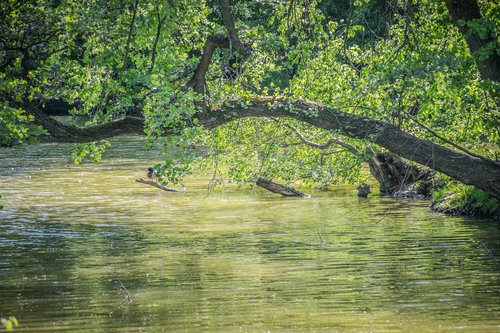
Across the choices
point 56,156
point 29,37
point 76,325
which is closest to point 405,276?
point 76,325

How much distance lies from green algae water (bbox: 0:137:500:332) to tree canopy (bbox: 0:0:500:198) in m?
1.78

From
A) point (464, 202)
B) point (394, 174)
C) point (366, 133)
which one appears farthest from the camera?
point (394, 174)

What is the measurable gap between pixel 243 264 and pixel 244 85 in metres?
4.40

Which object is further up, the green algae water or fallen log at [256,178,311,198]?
fallen log at [256,178,311,198]

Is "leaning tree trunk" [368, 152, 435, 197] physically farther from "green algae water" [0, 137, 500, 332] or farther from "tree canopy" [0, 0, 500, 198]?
"tree canopy" [0, 0, 500, 198]

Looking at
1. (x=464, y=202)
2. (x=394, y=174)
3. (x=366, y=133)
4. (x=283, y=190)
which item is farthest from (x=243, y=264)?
(x=394, y=174)

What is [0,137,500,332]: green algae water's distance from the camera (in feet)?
38.1

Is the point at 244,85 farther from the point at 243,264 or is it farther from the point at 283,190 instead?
the point at 283,190

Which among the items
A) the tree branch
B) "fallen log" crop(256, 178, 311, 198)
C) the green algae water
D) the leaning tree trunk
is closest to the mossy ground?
the green algae water

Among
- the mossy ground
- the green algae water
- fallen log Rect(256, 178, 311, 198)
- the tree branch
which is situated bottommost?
the green algae water

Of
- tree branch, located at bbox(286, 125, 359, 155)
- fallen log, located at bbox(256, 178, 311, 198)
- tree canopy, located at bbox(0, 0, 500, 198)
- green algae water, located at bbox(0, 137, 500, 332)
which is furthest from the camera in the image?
fallen log, located at bbox(256, 178, 311, 198)

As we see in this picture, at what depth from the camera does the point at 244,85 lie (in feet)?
61.7

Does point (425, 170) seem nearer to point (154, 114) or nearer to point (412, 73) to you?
point (412, 73)

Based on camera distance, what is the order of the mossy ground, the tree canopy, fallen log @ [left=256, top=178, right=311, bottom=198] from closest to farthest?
the tree canopy
the mossy ground
fallen log @ [left=256, top=178, right=311, bottom=198]
